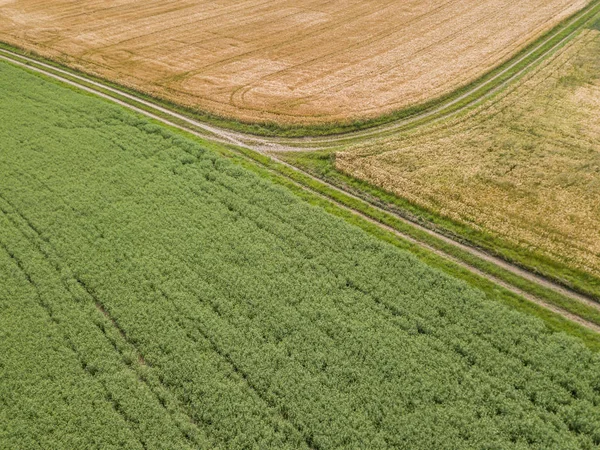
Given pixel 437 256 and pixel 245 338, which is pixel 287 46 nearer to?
pixel 437 256

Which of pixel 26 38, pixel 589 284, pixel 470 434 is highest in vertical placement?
pixel 26 38

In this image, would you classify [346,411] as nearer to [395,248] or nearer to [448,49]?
[395,248]

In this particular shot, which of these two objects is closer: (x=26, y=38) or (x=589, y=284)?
(x=589, y=284)

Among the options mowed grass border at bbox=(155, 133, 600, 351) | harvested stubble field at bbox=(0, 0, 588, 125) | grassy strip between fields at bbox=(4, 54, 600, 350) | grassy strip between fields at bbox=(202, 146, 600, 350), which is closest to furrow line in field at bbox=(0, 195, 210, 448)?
mowed grass border at bbox=(155, 133, 600, 351)

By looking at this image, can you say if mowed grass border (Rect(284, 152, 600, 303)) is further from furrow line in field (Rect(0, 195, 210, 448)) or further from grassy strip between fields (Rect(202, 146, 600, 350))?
furrow line in field (Rect(0, 195, 210, 448))

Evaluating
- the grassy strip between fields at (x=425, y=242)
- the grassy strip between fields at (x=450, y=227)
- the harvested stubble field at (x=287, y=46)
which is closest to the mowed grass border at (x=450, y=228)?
the grassy strip between fields at (x=450, y=227)

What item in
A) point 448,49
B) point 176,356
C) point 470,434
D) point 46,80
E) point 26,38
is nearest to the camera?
point 470,434

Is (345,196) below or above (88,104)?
below

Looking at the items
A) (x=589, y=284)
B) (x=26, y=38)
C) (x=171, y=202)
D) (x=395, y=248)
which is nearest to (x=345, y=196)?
(x=395, y=248)
